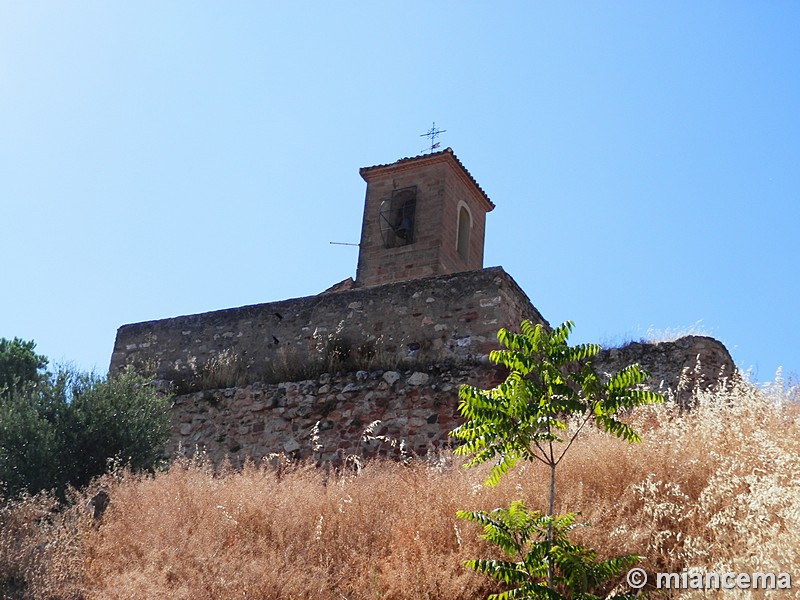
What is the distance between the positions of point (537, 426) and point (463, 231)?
11.7m

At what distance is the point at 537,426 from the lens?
226 inches

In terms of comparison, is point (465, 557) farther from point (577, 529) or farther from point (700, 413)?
point (700, 413)

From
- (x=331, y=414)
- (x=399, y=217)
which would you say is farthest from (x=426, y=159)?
(x=331, y=414)

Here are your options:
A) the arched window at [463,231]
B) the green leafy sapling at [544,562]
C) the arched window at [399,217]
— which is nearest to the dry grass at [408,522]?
the green leafy sapling at [544,562]

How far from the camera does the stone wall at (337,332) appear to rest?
10.4 metres

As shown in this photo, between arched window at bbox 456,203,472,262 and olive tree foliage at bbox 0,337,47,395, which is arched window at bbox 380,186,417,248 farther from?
olive tree foliage at bbox 0,337,47,395

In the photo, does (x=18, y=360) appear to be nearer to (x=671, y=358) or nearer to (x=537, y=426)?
(x=671, y=358)

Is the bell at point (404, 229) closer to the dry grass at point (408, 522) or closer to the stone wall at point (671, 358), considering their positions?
the stone wall at point (671, 358)

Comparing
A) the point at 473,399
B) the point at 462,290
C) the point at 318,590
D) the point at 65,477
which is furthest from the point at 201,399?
the point at 473,399

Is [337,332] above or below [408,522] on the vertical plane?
above

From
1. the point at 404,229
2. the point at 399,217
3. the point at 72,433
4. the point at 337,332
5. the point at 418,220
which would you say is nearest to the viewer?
the point at 72,433

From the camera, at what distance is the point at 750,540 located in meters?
5.43

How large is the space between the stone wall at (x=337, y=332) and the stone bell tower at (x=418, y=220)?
13.8ft

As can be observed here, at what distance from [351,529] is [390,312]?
458 centimetres
